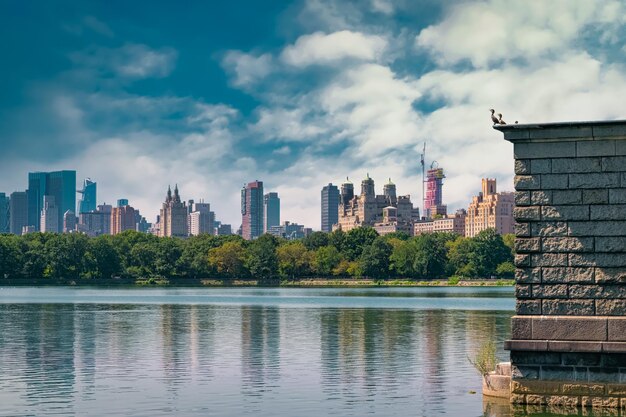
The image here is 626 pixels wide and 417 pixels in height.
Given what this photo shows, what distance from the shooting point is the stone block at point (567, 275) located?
1178 inches

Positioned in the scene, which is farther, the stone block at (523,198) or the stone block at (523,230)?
the stone block at (523,198)

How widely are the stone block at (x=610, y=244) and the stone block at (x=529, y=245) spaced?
147cm

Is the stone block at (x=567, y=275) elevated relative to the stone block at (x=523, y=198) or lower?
lower

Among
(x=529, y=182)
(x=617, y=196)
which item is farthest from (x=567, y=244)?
(x=529, y=182)

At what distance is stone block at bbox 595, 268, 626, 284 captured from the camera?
29562 mm

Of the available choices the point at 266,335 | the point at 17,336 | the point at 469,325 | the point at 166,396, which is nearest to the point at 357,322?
the point at 469,325

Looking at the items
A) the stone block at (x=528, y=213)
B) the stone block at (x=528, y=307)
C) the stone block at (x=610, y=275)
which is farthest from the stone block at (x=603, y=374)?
the stone block at (x=528, y=213)

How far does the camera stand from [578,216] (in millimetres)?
30125

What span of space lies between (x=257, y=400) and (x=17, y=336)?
30300 millimetres

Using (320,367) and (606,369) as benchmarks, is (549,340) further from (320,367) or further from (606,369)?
(320,367)

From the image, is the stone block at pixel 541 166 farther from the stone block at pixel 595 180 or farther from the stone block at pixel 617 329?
the stone block at pixel 617 329

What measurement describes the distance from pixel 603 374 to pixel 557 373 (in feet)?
3.75

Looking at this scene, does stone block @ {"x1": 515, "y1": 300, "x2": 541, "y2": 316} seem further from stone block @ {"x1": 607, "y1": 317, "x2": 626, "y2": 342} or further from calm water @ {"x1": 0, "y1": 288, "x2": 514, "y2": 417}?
calm water @ {"x1": 0, "y1": 288, "x2": 514, "y2": 417}

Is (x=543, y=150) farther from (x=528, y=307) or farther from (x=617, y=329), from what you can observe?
(x=617, y=329)
